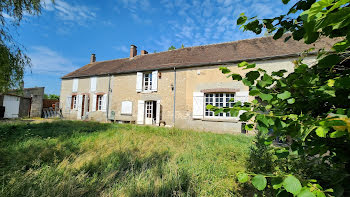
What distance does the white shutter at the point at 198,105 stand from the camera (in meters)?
9.26

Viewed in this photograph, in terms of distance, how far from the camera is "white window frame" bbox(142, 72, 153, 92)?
37.0ft

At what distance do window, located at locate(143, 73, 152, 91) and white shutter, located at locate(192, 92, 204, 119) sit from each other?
141 inches

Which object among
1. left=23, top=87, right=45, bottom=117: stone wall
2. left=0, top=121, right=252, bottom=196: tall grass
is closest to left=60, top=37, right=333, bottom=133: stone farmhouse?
left=23, top=87, right=45, bottom=117: stone wall

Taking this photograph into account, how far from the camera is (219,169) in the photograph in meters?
3.02

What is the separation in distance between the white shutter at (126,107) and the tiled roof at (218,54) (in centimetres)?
240

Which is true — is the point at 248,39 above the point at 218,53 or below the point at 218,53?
above

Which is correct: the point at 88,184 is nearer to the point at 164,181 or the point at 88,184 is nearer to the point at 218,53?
the point at 164,181

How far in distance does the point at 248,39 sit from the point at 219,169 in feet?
33.9

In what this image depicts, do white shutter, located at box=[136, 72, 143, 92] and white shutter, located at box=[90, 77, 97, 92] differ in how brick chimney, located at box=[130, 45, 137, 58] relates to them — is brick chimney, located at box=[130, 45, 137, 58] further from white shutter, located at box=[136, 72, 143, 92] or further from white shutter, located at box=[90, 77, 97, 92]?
white shutter, located at box=[136, 72, 143, 92]

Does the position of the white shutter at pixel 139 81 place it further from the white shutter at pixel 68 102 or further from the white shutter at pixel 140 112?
the white shutter at pixel 68 102

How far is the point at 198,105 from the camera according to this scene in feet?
30.7

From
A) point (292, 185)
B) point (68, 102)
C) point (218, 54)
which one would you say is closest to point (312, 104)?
point (292, 185)

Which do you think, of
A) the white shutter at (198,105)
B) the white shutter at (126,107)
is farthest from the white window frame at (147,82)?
the white shutter at (198,105)

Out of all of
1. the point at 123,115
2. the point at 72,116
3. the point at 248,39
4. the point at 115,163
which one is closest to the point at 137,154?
the point at 115,163
